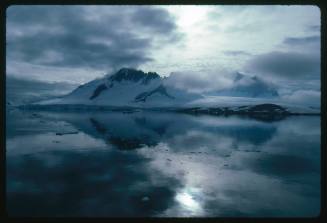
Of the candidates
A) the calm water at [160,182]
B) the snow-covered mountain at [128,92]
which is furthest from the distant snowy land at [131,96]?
the calm water at [160,182]

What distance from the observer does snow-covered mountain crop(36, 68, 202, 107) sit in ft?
343

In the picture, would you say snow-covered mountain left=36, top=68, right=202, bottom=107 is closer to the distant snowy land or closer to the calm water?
the distant snowy land

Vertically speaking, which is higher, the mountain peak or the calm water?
the mountain peak

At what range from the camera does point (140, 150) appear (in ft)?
38.3

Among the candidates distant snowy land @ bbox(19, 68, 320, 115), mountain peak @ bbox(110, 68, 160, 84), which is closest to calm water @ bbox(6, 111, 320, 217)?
distant snowy land @ bbox(19, 68, 320, 115)

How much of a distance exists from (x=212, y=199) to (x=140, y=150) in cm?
598

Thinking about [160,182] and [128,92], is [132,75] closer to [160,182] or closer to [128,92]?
[128,92]

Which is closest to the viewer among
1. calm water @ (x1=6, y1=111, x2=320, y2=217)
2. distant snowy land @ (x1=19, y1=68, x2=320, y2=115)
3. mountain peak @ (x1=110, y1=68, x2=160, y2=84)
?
calm water @ (x1=6, y1=111, x2=320, y2=217)

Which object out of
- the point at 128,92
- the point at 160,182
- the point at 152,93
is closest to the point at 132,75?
the point at 128,92

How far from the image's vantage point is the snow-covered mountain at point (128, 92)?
104688mm

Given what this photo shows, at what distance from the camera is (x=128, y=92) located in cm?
12444

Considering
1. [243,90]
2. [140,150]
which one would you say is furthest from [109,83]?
[140,150]

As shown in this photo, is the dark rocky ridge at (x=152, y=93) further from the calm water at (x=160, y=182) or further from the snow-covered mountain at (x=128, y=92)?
the calm water at (x=160, y=182)
